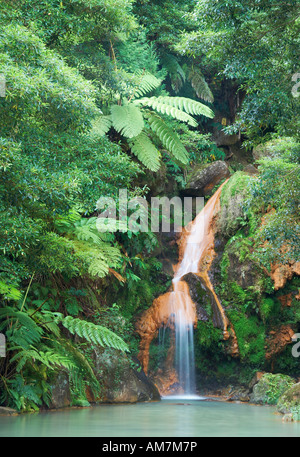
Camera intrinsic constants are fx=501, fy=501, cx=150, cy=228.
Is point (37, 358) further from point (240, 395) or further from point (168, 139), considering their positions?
point (168, 139)

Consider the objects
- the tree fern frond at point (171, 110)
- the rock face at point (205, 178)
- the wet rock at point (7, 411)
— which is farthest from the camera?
the rock face at point (205, 178)

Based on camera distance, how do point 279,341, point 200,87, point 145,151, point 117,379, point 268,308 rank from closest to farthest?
point 117,379
point 279,341
point 268,308
point 145,151
point 200,87

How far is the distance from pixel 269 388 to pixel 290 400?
73.5 inches

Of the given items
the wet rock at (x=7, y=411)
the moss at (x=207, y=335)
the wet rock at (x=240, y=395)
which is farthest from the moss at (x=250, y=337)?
the wet rock at (x=7, y=411)

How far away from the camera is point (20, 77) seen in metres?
5.23

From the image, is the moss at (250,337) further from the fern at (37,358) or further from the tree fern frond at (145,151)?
the fern at (37,358)

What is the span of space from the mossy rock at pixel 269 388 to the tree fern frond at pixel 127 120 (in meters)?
5.56

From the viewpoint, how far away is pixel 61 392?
6996 mm

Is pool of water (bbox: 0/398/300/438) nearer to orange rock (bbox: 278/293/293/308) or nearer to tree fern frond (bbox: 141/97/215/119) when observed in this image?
orange rock (bbox: 278/293/293/308)

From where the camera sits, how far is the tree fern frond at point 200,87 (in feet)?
52.6

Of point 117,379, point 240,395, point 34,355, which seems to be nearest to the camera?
point 34,355

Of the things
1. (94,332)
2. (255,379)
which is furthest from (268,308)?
(94,332)
